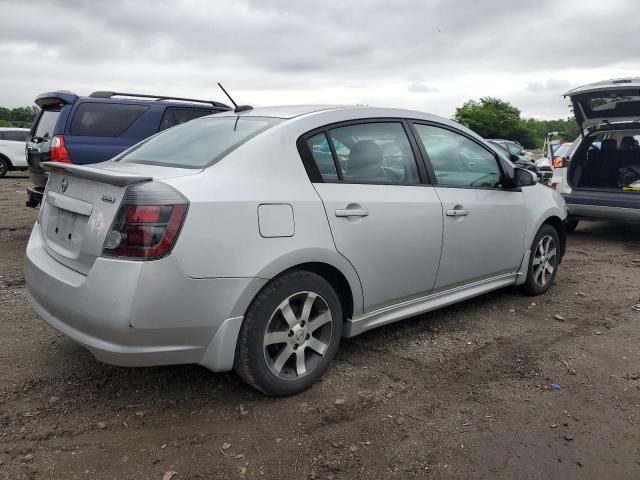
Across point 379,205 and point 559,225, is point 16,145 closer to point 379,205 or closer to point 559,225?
point 559,225

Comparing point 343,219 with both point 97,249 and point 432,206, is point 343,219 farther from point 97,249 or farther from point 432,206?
point 97,249

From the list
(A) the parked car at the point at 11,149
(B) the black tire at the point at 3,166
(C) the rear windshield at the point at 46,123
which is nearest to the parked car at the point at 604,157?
(C) the rear windshield at the point at 46,123

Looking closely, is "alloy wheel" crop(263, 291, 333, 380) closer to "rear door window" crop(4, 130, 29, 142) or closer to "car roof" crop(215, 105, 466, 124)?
"car roof" crop(215, 105, 466, 124)

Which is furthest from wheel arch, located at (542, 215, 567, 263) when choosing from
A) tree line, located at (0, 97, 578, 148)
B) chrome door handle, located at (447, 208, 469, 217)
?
tree line, located at (0, 97, 578, 148)

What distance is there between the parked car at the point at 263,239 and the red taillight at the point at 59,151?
127 inches

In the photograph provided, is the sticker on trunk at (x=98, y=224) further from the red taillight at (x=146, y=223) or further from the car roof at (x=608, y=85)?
the car roof at (x=608, y=85)

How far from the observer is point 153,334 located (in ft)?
8.26

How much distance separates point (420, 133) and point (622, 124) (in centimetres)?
482

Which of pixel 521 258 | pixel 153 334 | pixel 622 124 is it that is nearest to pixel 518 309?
pixel 521 258

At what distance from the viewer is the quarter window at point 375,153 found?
10.7 feet

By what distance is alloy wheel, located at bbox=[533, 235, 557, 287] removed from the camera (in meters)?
4.79

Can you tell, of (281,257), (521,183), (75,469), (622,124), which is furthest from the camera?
(622,124)

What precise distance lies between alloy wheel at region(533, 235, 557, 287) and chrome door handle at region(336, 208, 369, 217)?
222 cm

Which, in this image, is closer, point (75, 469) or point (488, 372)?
point (75, 469)
